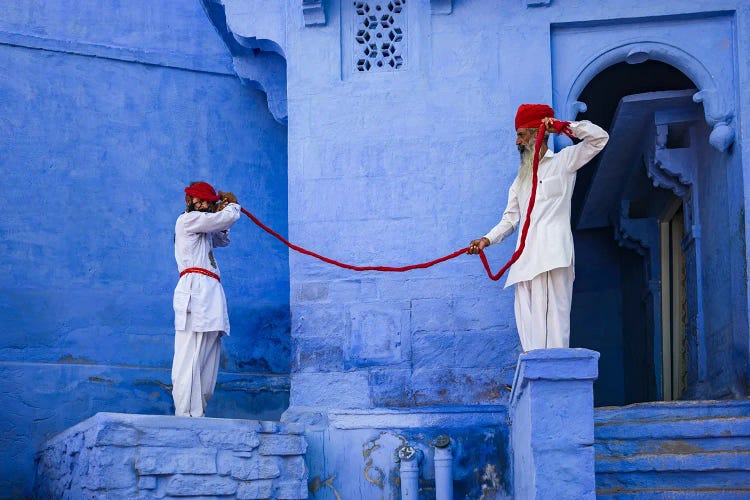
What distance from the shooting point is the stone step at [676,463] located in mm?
7055

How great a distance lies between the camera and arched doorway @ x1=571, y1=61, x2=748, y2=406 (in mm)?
10398

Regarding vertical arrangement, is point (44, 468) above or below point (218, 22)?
below

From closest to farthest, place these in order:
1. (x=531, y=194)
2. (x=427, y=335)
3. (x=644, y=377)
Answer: (x=531, y=194), (x=427, y=335), (x=644, y=377)

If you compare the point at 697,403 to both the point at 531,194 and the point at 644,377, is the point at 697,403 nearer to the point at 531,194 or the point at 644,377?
the point at 531,194

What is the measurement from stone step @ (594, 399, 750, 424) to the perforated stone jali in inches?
129

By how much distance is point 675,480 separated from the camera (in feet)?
23.3

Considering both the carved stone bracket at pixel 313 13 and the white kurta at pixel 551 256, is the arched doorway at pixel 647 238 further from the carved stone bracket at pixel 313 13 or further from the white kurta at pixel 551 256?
the carved stone bracket at pixel 313 13

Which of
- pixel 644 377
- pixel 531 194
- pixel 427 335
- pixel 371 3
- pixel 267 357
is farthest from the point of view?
pixel 644 377

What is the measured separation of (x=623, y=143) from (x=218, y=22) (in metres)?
4.01

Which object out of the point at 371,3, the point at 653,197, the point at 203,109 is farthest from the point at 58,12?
the point at 653,197

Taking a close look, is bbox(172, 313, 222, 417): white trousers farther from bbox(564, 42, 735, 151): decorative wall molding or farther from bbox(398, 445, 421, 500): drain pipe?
bbox(564, 42, 735, 151): decorative wall molding

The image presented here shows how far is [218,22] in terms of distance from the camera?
10.5 meters

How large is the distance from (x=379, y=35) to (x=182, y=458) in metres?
3.89

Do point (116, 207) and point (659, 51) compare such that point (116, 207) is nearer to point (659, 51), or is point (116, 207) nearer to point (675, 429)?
point (659, 51)
